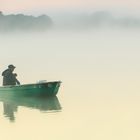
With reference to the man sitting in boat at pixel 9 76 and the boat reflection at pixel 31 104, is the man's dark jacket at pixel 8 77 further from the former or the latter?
the boat reflection at pixel 31 104

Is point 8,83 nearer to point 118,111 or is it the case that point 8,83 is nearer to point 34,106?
point 34,106

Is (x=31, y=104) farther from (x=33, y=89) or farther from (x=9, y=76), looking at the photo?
(x=9, y=76)

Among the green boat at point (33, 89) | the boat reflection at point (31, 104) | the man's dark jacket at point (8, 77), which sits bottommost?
the boat reflection at point (31, 104)

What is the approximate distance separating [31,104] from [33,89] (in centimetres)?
89

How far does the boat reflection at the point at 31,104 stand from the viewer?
33938 mm

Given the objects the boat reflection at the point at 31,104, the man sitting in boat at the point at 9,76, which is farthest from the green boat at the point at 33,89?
the man sitting in boat at the point at 9,76

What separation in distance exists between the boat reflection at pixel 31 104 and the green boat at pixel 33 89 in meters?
0.27

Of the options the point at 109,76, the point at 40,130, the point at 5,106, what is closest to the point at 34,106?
the point at 5,106

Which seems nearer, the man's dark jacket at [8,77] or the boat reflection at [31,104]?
the boat reflection at [31,104]

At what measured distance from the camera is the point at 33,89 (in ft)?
120

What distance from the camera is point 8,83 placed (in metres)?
36.9

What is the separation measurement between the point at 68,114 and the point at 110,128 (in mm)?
4304

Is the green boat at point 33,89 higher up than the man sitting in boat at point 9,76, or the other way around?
the man sitting in boat at point 9,76

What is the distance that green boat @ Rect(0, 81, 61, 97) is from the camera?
36.3 m
